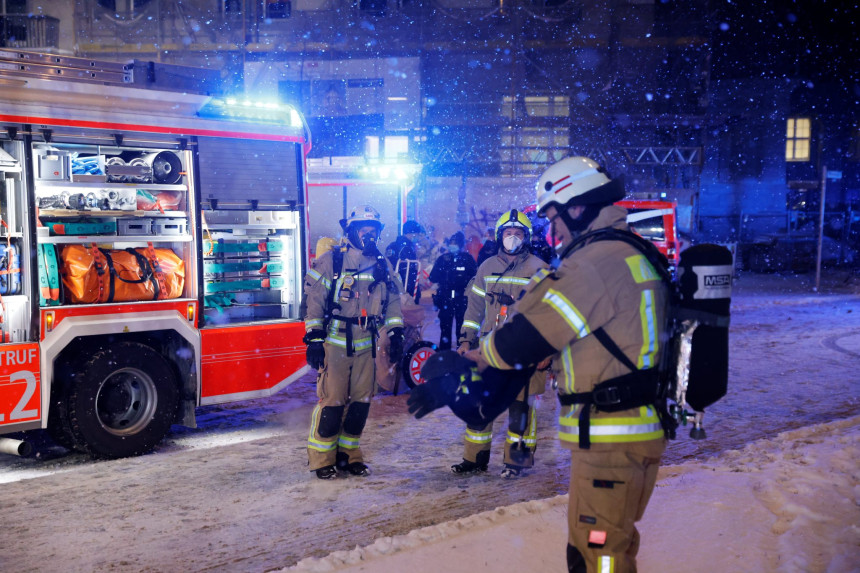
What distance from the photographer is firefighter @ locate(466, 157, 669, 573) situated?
8.65ft

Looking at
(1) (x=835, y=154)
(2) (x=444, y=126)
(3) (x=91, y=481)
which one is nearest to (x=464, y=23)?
(2) (x=444, y=126)

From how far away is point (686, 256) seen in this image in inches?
114

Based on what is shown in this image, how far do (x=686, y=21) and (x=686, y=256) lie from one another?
2734 centimetres

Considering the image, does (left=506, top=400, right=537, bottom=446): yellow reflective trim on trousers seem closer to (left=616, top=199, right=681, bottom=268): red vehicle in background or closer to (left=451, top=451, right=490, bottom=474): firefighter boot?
(left=451, top=451, right=490, bottom=474): firefighter boot

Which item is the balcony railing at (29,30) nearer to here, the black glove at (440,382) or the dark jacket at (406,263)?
the dark jacket at (406,263)

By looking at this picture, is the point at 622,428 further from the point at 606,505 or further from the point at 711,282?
the point at 711,282

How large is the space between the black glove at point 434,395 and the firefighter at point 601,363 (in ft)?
0.55

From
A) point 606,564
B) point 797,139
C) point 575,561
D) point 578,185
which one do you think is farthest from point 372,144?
point 606,564

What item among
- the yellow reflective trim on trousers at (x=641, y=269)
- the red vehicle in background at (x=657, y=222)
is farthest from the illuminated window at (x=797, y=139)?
the yellow reflective trim on trousers at (x=641, y=269)

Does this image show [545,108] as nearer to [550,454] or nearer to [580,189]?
[550,454]

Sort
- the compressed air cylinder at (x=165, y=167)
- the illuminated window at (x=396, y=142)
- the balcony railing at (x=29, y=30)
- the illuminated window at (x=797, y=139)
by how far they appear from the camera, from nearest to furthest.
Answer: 1. the compressed air cylinder at (x=165, y=167)
2. the illuminated window at (x=396, y=142)
3. the balcony railing at (x=29, y=30)
4. the illuminated window at (x=797, y=139)

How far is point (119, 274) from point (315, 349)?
1.72 metres

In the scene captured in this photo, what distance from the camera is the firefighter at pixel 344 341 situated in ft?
18.3

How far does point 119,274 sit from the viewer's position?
19.6 feet
